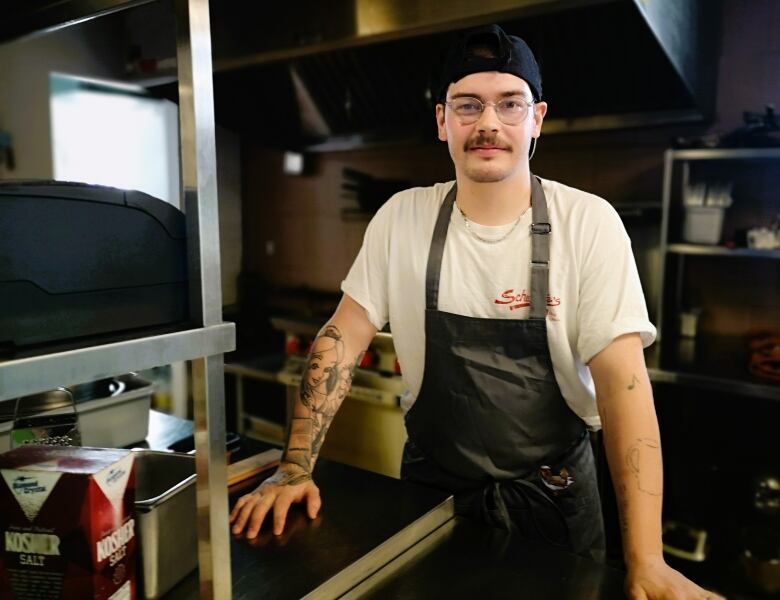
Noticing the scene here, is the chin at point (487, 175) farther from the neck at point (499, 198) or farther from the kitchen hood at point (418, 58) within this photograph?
the kitchen hood at point (418, 58)

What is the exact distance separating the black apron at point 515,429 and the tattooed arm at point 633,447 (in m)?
0.15

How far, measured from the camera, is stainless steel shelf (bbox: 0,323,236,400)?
22.7 inches

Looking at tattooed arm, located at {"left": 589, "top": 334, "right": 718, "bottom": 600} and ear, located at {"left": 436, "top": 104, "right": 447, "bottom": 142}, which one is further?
ear, located at {"left": 436, "top": 104, "right": 447, "bottom": 142}

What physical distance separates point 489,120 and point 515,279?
1.11ft

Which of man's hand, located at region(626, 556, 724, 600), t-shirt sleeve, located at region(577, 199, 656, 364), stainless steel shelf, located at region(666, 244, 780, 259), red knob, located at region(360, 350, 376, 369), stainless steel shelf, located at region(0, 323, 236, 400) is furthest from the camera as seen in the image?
red knob, located at region(360, 350, 376, 369)

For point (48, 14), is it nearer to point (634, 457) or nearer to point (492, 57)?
point (492, 57)

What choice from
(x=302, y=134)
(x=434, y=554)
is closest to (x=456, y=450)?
(x=434, y=554)

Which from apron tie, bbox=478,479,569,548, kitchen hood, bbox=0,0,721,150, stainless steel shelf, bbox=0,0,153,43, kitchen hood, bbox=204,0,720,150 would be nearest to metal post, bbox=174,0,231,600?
stainless steel shelf, bbox=0,0,153,43

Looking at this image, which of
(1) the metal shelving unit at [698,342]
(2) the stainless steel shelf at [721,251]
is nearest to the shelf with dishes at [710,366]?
(1) the metal shelving unit at [698,342]

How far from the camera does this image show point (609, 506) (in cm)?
243

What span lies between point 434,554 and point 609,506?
5.25 ft

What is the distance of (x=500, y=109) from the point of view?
4.35ft

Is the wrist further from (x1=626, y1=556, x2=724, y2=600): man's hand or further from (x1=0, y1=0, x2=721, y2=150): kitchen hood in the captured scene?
(x1=0, y1=0, x2=721, y2=150): kitchen hood

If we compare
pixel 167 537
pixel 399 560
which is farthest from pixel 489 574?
pixel 167 537
